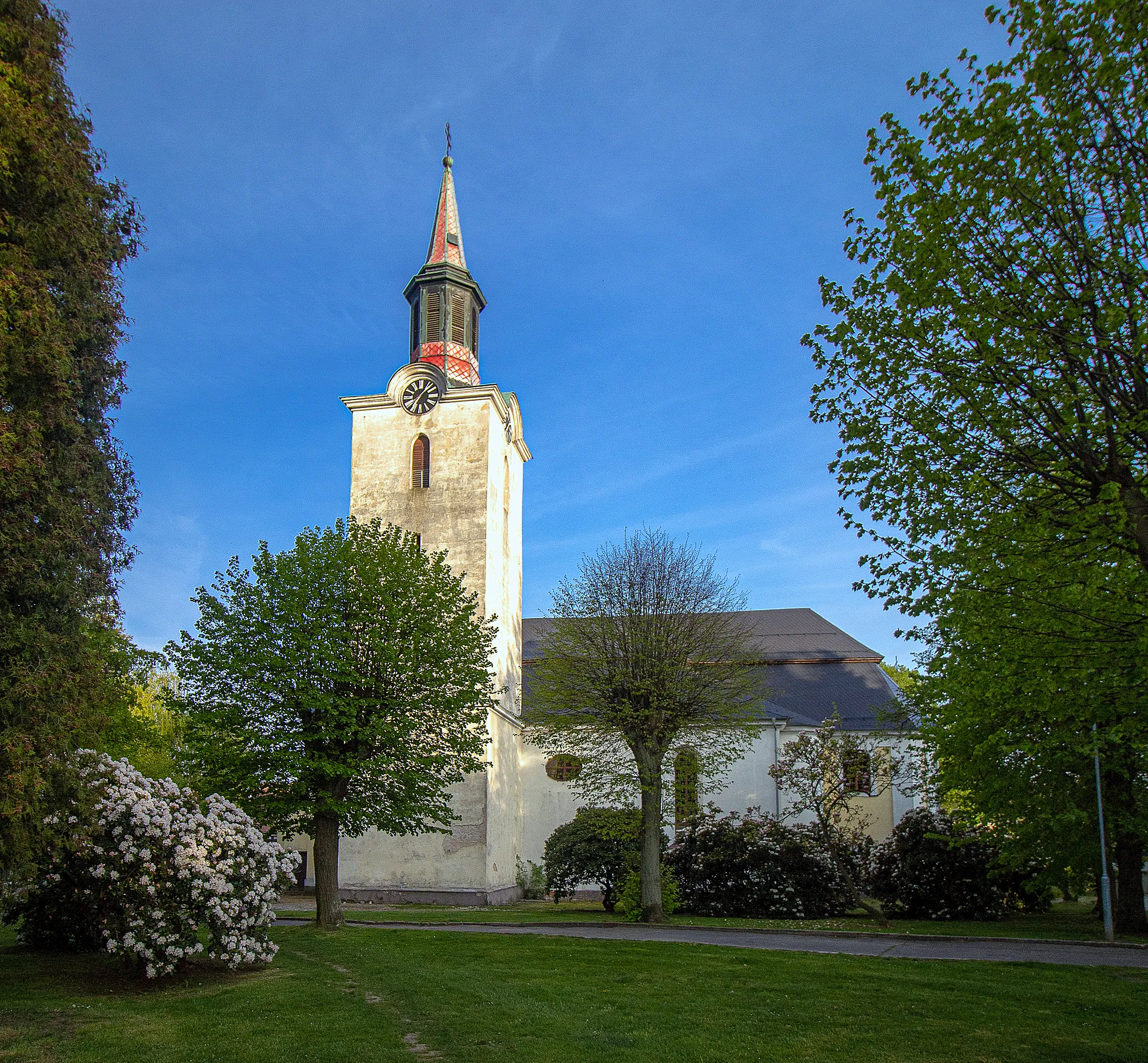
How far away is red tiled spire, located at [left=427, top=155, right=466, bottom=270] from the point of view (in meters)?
36.0

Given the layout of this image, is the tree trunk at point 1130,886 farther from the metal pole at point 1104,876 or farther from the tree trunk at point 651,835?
the tree trunk at point 651,835

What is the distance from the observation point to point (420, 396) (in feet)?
112

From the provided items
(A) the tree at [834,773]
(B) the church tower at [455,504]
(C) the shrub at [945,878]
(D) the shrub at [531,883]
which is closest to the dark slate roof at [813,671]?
(B) the church tower at [455,504]

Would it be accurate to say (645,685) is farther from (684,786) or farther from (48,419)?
(48,419)

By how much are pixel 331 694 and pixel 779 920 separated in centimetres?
1274

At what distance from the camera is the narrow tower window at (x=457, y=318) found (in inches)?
1395

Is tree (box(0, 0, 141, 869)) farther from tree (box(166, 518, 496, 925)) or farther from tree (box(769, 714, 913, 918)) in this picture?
tree (box(769, 714, 913, 918))

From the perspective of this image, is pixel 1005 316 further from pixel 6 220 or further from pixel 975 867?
pixel 975 867

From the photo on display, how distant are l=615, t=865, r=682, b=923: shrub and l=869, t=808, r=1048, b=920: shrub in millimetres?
5977

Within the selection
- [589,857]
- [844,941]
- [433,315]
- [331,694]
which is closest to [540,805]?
[589,857]

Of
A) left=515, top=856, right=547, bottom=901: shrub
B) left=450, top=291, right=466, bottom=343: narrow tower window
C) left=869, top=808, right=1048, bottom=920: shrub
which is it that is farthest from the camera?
left=450, top=291, right=466, bottom=343: narrow tower window

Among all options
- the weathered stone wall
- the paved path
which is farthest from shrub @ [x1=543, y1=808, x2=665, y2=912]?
the paved path

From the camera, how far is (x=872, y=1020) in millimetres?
9375

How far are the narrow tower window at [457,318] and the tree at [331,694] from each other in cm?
1625
